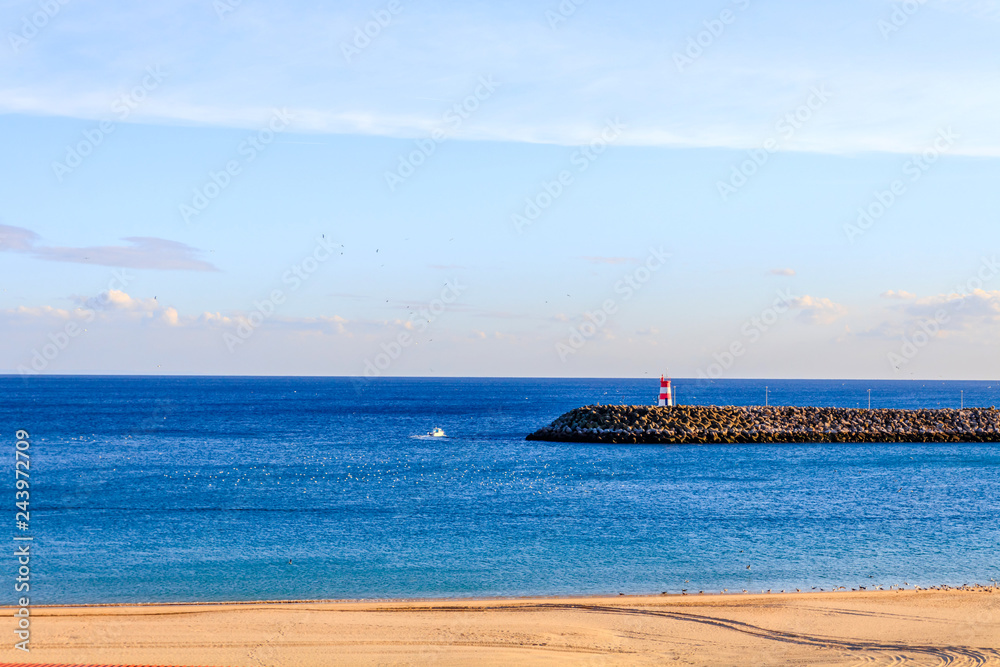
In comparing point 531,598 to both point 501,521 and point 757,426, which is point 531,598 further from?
point 757,426

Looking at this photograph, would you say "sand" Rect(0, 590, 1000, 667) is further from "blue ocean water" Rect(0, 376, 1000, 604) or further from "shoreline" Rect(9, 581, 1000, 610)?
"blue ocean water" Rect(0, 376, 1000, 604)

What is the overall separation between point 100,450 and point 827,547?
158 ft

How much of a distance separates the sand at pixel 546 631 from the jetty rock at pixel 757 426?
39.5 metres

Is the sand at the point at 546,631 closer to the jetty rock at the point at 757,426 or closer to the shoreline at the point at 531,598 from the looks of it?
the shoreline at the point at 531,598

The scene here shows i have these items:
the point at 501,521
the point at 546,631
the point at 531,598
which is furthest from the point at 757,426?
the point at 546,631

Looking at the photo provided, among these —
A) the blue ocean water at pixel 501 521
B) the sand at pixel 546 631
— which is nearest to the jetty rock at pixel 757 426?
the blue ocean water at pixel 501 521

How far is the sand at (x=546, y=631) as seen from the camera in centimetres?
1433

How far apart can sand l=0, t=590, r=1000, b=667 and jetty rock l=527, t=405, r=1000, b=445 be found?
39.5m

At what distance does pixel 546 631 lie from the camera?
15828 mm

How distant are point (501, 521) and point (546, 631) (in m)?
12.4

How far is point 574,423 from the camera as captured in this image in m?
60.5

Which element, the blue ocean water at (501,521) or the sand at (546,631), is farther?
the blue ocean water at (501,521)

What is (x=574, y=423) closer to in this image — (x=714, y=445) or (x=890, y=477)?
(x=714, y=445)

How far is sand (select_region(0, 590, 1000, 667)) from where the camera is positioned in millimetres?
14328
